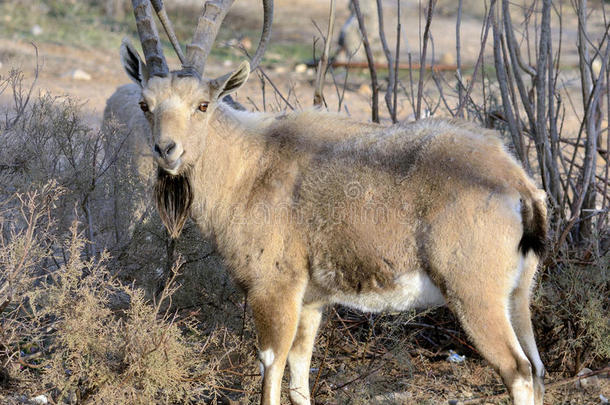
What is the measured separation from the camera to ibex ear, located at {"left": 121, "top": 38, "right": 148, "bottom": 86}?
4688 mm

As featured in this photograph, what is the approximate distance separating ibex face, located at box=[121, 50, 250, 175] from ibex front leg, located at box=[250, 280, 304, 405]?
92cm

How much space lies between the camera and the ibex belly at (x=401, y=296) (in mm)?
4070

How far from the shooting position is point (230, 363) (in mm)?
4930

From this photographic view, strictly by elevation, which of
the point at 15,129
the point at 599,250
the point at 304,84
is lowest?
the point at 304,84

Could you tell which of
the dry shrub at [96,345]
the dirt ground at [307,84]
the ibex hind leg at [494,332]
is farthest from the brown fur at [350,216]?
the dirt ground at [307,84]

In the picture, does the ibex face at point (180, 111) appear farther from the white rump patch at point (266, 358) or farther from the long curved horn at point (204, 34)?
the white rump patch at point (266, 358)

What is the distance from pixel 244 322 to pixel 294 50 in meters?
13.7

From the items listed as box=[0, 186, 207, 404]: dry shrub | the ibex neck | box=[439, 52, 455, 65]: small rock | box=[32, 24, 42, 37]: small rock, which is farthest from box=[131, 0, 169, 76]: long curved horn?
box=[32, 24, 42, 37]: small rock

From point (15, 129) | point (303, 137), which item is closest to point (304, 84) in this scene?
point (15, 129)

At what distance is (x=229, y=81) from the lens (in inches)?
181

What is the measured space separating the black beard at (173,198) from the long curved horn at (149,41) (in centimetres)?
63

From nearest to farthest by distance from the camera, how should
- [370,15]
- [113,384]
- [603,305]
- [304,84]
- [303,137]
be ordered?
[113,384]
[303,137]
[603,305]
[304,84]
[370,15]

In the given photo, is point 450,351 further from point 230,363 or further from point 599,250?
point 230,363

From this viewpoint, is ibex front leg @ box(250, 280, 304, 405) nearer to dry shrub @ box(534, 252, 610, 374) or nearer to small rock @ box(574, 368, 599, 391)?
dry shrub @ box(534, 252, 610, 374)
